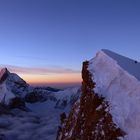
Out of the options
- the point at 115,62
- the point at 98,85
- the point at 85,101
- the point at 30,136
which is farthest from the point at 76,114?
the point at 30,136

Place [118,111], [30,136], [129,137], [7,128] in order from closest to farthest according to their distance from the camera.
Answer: [129,137]
[118,111]
[30,136]
[7,128]

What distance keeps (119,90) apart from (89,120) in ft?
17.1

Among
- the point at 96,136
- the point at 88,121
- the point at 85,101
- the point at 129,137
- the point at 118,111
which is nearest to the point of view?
the point at 129,137

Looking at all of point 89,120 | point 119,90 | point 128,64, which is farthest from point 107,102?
point 128,64

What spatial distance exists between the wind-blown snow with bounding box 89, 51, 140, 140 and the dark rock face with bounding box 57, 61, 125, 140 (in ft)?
2.15

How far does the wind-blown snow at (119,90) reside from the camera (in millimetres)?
28391

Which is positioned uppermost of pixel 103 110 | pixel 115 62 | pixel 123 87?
pixel 115 62

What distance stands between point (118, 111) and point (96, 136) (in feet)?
12.6

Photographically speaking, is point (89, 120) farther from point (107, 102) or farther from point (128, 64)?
point (128, 64)

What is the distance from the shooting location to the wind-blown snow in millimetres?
28391

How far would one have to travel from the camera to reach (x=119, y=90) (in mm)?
31953

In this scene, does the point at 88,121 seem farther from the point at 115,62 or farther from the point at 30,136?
the point at 30,136

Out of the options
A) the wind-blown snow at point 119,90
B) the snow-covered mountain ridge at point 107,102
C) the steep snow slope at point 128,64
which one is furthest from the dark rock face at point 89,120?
the steep snow slope at point 128,64

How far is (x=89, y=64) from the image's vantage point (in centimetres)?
4034
